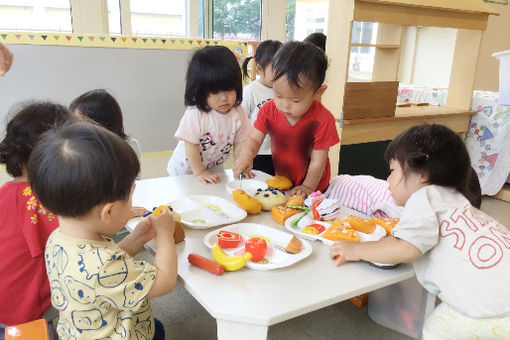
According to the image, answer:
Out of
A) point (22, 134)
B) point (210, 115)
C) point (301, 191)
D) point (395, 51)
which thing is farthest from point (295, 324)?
point (395, 51)

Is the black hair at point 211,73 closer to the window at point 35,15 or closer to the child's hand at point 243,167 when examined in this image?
the child's hand at point 243,167

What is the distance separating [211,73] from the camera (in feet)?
4.49

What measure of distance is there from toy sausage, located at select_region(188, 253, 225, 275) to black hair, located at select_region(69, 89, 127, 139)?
80 cm

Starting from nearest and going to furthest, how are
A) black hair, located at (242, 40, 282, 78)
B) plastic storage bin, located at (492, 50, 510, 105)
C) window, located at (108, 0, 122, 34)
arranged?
1. black hair, located at (242, 40, 282, 78)
2. plastic storage bin, located at (492, 50, 510, 105)
3. window, located at (108, 0, 122, 34)

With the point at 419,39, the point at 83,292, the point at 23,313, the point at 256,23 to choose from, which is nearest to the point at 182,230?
the point at 83,292

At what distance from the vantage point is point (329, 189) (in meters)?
1.53

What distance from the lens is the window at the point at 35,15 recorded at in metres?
2.80

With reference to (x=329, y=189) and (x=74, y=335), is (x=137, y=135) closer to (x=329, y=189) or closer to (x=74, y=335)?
(x=329, y=189)

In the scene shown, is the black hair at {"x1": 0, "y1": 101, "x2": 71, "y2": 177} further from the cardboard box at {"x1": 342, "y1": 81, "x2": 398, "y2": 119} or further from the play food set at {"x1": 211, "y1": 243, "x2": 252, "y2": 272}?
the cardboard box at {"x1": 342, "y1": 81, "x2": 398, "y2": 119}

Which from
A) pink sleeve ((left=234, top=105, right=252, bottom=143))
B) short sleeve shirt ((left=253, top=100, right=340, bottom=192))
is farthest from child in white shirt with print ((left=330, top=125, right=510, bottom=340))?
pink sleeve ((left=234, top=105, right=252, bottom=143))

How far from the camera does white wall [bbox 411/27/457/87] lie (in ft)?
12.7

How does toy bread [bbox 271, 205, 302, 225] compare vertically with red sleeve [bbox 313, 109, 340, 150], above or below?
below

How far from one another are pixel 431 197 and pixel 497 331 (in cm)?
30

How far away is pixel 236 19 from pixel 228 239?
10.3ft
